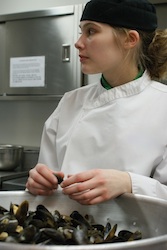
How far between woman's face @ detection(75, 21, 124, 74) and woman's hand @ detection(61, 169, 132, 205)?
424mm

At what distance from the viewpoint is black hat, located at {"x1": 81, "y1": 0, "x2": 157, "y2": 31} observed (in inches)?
43.3

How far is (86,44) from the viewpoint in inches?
44.0

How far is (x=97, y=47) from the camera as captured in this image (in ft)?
3.64

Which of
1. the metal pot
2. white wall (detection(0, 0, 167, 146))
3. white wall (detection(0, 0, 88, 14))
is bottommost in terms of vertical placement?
the metal pot

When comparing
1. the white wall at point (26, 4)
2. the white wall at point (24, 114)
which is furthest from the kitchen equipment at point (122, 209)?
the white wall at point (26, 4)

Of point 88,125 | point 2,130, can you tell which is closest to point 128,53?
point 88,125

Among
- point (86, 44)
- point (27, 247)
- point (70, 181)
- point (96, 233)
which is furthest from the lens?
point (86, 44)

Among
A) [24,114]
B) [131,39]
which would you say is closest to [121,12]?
[131,39]

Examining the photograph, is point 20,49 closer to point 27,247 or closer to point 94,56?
point 94,56

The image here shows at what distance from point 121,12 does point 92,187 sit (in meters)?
0.59

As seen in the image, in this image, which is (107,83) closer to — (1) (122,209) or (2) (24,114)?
(1) (122,209)

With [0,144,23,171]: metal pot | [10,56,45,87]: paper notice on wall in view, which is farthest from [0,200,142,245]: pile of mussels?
[10,56,45,87]: paper notice on wall

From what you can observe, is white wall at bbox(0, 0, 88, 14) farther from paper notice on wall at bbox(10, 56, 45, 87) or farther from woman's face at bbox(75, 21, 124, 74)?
woman's face at bbox(75, 21, 124, 74)

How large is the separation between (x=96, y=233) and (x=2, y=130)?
2186 millimetres
